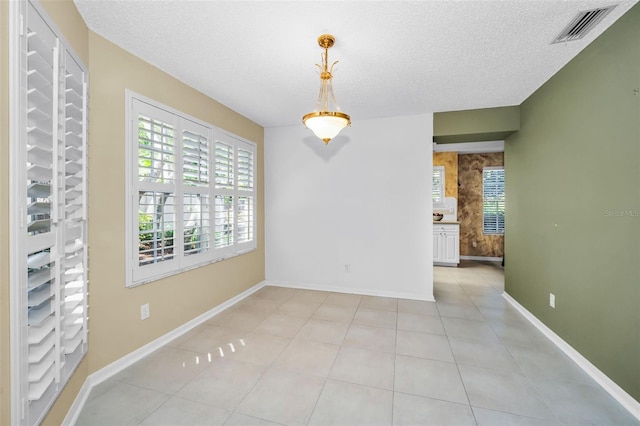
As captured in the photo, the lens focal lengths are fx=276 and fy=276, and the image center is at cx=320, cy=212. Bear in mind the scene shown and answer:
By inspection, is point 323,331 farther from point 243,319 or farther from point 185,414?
point 185,414

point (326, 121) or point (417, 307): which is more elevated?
point (326, 121)

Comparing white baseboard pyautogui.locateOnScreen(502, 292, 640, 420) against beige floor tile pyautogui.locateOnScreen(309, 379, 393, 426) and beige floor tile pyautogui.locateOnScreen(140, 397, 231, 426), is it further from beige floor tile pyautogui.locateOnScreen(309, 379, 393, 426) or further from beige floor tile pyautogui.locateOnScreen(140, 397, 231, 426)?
beige floor tile pyautogui.locateOnScreen(140, 397, 231, 426)

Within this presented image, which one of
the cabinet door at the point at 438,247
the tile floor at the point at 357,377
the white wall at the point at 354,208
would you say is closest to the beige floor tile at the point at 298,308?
the tile floor at the point at 357,377

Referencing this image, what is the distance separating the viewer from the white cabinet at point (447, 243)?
19.6 ft

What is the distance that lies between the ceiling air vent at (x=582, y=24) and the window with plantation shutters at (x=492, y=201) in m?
5.09

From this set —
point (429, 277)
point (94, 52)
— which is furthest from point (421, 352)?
point (94, 52)

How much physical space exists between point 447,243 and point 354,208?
298cm

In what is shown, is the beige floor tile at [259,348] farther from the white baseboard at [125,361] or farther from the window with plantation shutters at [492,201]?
the window with plantation shutters at [492,201]

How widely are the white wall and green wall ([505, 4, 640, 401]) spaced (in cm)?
124

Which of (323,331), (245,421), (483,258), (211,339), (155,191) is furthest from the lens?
(483,258)

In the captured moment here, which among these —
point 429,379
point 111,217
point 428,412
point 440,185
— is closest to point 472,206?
point 440,185

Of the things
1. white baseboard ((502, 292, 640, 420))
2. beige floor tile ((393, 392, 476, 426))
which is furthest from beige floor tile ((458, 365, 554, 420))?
white baseboard ((502, 292, 640, 420))

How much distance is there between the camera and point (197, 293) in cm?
308

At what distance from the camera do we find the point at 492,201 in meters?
6.71
